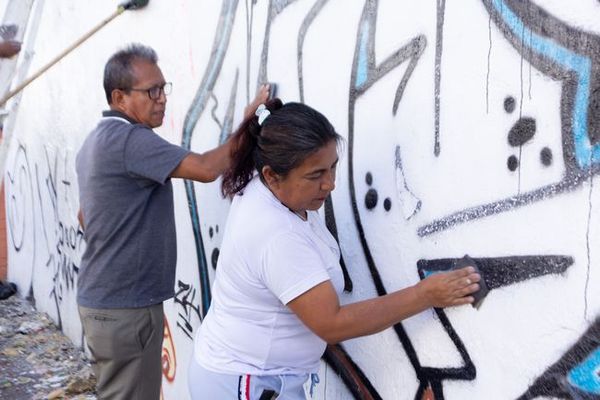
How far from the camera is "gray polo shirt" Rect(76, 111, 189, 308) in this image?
2658 mm

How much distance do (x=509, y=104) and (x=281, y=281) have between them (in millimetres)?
715

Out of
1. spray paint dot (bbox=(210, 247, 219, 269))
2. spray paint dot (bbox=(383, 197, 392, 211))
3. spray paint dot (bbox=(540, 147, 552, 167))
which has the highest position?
spray paint dot (bbox=(540, 147, 552, 167))

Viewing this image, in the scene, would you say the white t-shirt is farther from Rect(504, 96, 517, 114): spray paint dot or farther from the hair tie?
Rect(504, 96, 517, 114): spray paint dot

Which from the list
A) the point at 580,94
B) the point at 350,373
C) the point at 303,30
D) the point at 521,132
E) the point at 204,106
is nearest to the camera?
the point at 580,94

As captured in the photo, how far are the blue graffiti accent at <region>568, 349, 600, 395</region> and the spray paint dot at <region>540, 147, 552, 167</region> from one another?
0.43 metres

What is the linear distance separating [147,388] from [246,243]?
1274 millimetres

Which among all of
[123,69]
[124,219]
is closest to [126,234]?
[124,219]

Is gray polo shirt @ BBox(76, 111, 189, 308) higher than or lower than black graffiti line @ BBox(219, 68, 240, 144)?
lower

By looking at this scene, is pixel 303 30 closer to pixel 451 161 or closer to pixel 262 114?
pixel 262 114

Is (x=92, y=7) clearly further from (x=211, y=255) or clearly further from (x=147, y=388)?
(x=147, y=388)

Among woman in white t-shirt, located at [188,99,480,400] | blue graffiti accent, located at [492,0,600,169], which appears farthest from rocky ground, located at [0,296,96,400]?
blue graffiti accent, located at [492,0,600,169]

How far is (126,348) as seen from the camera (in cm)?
286

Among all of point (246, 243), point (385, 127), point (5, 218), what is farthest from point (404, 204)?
point (5, 218)

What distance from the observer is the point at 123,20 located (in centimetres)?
412
